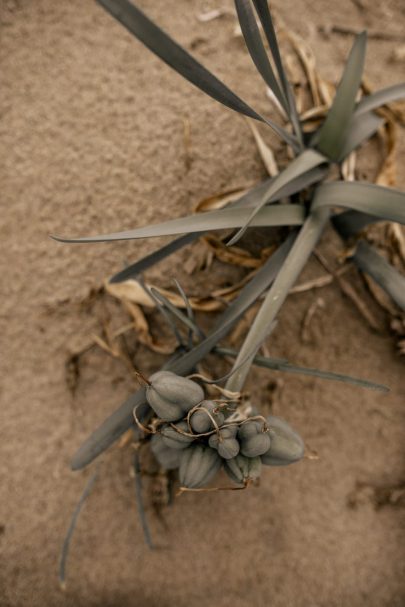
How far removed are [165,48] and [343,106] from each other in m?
0.37

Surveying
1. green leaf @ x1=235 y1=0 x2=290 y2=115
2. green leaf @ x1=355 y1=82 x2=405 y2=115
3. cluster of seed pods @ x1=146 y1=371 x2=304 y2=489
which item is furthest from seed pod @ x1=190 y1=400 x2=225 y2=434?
green leaf @ x1=355 y1=82 x2=405 y2=115

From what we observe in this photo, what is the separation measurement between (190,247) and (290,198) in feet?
0.70

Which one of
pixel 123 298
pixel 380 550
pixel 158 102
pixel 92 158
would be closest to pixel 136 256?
pixel 123 298

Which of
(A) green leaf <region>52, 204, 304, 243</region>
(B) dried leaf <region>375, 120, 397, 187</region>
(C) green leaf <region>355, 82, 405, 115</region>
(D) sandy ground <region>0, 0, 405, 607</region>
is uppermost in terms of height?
(C) green leaf <region>355, 82, 405, 115</region>

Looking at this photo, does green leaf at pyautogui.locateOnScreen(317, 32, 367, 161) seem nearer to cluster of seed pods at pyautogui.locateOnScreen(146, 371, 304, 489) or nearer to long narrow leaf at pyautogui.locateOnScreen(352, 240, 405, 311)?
long narrow leaf at pyautogui.locateOnScreen(352, 240, 405, 311)

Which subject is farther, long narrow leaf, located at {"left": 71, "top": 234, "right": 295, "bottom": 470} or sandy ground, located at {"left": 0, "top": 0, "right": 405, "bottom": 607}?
sandy ground, located at {"left": 0, "top": 0, "right": 405, "bottom": 607}

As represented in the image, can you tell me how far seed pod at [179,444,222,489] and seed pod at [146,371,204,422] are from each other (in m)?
0.06

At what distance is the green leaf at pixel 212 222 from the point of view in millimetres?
602

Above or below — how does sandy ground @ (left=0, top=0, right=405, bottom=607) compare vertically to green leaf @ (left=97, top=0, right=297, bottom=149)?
below

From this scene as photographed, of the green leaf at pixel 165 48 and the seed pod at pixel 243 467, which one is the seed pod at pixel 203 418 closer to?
the seed pod at pixel 243 467

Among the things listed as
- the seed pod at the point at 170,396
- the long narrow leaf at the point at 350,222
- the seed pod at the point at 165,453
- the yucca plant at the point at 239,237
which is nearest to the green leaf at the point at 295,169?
the yucca plant at the point at 239,237

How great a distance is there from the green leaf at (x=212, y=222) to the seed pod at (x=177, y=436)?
25 cm

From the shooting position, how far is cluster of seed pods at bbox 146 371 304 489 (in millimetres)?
592

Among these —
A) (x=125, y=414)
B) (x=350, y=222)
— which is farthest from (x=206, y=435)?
(x=350, y=222)
